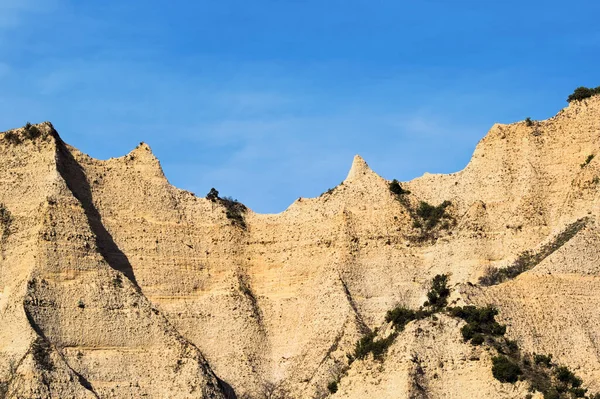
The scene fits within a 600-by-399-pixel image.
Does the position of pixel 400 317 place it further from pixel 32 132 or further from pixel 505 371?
pixel 32 132

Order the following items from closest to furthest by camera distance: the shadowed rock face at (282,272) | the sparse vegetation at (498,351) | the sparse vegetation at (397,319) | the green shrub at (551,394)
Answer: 1. the green shrub at (551,394)
2. the sparse vegetation at (498,351)
3. the sparse vegetation at (397,319)
4. the shadowed rock face at (282,272)

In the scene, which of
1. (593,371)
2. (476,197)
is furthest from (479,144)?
(593,371)

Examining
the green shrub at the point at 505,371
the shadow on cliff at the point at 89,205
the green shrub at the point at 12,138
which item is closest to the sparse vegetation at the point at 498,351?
the green shrub at the point at 505,371

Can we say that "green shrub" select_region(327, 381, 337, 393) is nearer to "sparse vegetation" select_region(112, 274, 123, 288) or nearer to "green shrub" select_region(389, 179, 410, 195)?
"sparse vegetation" select_region(112, 274, 123, 288)

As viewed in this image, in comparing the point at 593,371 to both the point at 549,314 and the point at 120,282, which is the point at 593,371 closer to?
the point at 549,314

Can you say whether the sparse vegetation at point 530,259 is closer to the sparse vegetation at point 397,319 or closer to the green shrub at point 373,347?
the sparse vegetation at point 397,319

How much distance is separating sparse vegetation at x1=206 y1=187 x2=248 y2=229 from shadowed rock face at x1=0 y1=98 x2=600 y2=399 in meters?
0.38

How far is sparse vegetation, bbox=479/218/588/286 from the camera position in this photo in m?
116

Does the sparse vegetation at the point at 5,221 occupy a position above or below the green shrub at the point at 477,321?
above

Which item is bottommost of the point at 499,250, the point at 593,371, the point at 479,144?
the point at 593,371

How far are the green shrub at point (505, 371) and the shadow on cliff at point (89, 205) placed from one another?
28.4 meters

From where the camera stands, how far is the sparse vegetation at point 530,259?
382 feet

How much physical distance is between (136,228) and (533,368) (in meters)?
31.5

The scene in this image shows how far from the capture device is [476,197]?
12719cm
